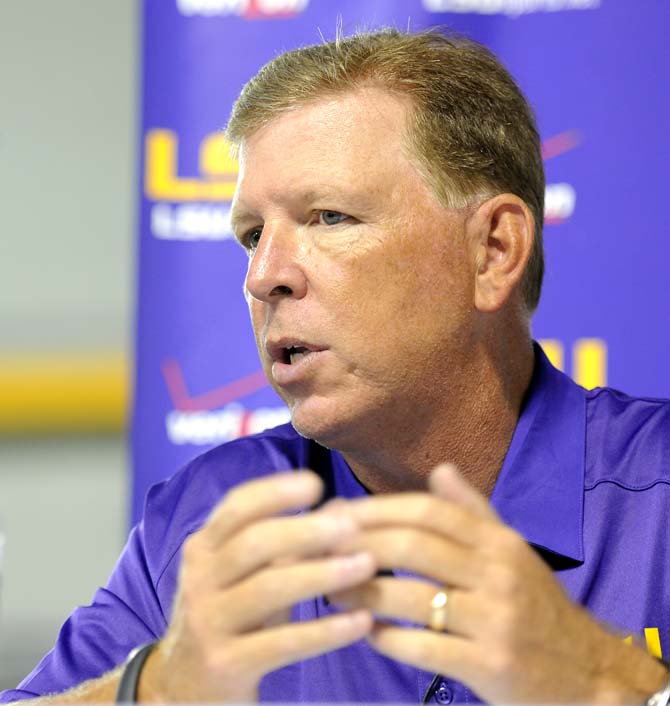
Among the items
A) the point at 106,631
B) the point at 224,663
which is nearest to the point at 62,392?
the point at 106,631

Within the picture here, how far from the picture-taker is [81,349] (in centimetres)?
458

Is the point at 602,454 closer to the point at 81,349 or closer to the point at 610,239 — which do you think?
the point at 610,239

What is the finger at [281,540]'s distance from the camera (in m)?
0.97

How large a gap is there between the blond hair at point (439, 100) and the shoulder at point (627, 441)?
0.74 ft

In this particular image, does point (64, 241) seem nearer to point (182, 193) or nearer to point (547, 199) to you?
point (182, 193)

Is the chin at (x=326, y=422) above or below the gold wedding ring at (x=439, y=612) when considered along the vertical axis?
above

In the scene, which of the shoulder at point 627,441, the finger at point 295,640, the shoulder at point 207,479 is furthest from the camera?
the shoulder at point 207,479

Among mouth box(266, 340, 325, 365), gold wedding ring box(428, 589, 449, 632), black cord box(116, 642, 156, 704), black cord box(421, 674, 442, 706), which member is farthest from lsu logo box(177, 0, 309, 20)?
gold wedding ring box(428, 589, 449, 632)

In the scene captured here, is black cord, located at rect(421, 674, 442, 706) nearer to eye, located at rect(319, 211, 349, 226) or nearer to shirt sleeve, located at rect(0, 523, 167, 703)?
shirt sleeve, located at rect(0, 523, 167, 703)

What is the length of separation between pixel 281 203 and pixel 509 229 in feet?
1.09

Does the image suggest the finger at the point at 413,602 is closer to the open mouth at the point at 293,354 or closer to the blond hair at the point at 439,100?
the open mouth at the point at 293,354

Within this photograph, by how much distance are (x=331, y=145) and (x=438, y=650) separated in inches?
29.3

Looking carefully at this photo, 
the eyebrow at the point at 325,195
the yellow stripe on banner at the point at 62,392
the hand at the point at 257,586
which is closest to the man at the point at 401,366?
the eyebrow at the point at 325,195

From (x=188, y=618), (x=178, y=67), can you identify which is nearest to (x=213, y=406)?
(x=178, y=67)
